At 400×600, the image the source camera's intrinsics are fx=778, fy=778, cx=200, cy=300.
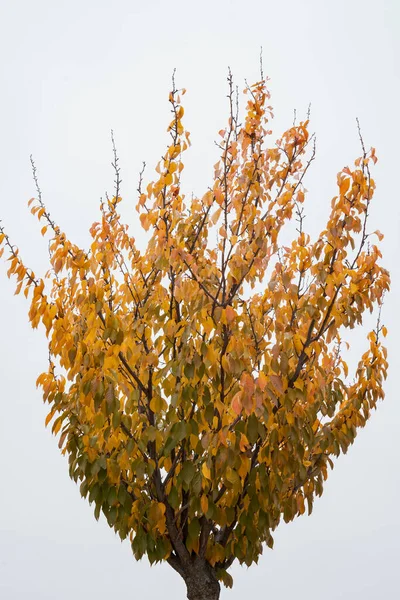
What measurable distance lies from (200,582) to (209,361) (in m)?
1.40

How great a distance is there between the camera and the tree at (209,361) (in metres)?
3.69

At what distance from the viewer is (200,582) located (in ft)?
13.9

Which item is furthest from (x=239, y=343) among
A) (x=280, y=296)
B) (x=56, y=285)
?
(x=56, y=285)

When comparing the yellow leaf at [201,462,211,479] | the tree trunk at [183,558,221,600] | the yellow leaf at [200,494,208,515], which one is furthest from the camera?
the tree trunk at [183,558,221,600]

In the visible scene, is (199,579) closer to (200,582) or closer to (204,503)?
(200,582)

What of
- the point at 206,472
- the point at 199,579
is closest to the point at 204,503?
the point at 206,472

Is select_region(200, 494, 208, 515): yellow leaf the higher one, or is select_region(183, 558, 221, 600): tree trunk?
select_region(200, 494, 208, 515): yellow leaf

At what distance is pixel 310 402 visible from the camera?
402 cm

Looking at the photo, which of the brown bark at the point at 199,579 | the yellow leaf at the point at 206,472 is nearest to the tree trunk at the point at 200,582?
the brown bark at the point at 199,579

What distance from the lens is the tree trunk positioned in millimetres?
4219

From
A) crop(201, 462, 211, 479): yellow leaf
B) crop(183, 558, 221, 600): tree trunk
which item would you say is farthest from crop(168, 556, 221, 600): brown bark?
crop(201, 462, 211, 479): yellow leaf

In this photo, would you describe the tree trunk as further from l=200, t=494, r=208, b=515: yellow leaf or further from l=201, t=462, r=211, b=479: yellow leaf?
l=201, t=462, r=211, b=479: yellow leaf

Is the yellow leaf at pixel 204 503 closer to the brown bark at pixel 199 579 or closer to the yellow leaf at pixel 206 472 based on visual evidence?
the yellow leaf at pixel 206 472

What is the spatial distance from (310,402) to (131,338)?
0.99 m
